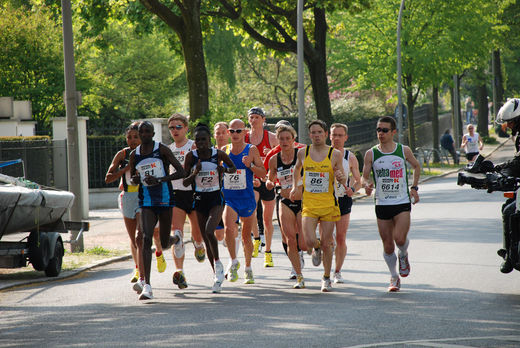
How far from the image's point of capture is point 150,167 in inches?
383

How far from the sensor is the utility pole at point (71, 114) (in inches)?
587

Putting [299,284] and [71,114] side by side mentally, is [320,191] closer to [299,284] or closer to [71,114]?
[299,284]

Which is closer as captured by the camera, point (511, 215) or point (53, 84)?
point (511, 215)

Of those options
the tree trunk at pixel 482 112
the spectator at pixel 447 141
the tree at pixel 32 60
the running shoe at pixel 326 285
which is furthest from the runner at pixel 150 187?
the tree trunk at pixel 482 112

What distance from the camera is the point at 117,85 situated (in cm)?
4928

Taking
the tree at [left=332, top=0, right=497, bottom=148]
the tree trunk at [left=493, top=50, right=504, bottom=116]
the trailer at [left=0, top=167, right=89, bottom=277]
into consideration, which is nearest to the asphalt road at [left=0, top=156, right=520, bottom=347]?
the trailer at [left=0, top=167, right=89, bottom=277]

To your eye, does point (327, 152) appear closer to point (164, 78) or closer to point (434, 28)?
point (434, 28)

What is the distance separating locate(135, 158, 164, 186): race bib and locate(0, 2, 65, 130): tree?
25.4 metres

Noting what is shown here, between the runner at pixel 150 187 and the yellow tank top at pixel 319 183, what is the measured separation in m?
1.32

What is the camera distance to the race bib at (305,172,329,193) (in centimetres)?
973

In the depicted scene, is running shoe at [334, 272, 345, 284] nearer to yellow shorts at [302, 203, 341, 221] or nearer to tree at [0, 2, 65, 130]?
yellow shorts at [302, 203, 341, 221]

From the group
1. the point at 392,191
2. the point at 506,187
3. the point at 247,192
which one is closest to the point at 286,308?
the point at 392,191

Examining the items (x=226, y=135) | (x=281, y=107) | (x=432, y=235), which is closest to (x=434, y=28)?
(x=281, y=107)

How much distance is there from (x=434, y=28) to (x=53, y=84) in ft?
51.0
